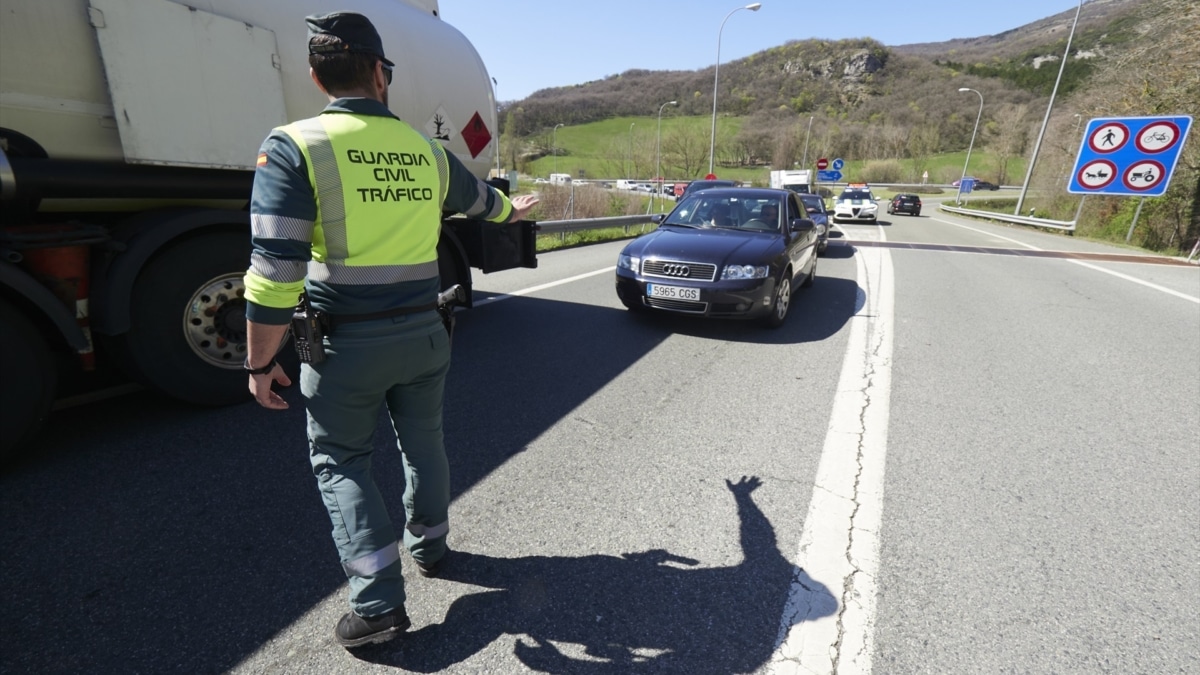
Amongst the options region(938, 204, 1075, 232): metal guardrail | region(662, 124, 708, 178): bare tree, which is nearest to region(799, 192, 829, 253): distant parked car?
region(938, 204, 1075, 232): metal guardrail

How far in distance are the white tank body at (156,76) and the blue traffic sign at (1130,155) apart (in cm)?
2049

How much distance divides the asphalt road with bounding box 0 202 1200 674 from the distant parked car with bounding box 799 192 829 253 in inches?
325

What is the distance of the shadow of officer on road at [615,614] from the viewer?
6.27 feet

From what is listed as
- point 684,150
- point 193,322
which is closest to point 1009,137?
point 684,150

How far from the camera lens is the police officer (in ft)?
5.53

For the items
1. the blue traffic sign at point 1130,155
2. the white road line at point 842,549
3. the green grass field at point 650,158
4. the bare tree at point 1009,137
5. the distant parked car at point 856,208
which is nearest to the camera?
the white road line at point 842,549

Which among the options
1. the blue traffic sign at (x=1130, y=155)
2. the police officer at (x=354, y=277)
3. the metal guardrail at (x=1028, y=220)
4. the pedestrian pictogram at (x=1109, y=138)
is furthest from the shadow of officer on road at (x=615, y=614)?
the metal guardrail at (x=1028, y=220)

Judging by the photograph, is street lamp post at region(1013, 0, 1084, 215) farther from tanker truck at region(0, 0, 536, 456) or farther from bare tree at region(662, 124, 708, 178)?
bare tree at region(662, 124, 708, 178)

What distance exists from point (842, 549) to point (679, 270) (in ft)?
12.3

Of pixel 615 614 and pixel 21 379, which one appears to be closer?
pixel 615 614

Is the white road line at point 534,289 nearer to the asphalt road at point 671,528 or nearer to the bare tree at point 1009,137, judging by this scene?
the asphalt road at point 671,528

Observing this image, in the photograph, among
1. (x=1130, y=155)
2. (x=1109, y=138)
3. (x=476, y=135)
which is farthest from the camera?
(x=1109, y=138)

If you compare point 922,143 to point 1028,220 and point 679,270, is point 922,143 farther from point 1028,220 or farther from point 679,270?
point 679,270

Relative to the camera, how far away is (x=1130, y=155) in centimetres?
1587
